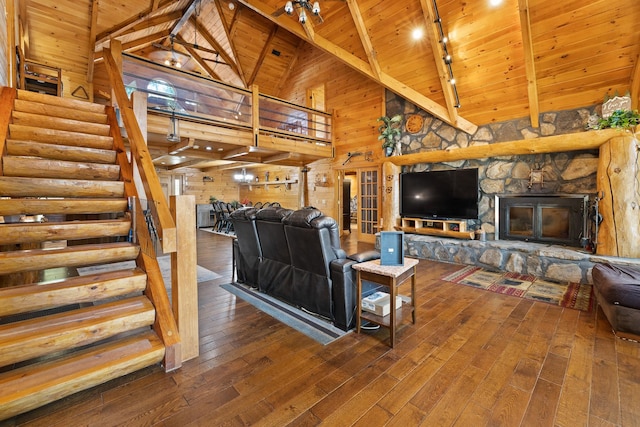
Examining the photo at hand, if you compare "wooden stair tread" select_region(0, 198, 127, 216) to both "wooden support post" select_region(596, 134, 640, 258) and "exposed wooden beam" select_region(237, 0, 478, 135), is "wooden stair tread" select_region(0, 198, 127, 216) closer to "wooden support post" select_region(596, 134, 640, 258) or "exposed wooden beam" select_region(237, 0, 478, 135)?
"exposed wooden beam" select_region(237, 0, 478, 135)

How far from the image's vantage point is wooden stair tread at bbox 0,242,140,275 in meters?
1.97

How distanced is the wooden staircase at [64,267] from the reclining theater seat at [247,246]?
4.01ft

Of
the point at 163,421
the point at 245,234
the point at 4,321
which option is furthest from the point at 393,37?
the point at 4,321

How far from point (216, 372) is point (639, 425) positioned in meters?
2.50

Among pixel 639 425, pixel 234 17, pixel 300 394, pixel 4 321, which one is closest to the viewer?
pixel 639 425

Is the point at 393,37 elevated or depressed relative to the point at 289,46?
depressed

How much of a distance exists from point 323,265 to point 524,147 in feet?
13.5

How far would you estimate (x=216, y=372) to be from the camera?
79.2 inches

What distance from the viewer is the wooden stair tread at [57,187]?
2.40 meters

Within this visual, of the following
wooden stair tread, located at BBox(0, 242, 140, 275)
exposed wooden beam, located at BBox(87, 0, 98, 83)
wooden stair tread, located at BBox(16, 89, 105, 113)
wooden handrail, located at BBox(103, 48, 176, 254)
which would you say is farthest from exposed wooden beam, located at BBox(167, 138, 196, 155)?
wooden stair tread, located at BBox(0, 242, 140, 275)

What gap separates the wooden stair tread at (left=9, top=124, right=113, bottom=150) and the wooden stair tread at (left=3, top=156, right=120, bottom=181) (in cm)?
27

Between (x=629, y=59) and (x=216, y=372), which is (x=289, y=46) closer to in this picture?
(x=629, y=59)

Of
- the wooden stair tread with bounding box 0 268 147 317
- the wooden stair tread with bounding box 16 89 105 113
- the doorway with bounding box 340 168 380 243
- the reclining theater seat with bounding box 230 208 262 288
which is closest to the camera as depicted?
the wooden stair tread with bounding box 0 268 147 317

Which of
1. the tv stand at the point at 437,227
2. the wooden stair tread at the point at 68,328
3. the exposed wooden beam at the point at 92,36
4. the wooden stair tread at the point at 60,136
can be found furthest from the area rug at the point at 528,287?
the exposed wooden beam at the point at 92,36
